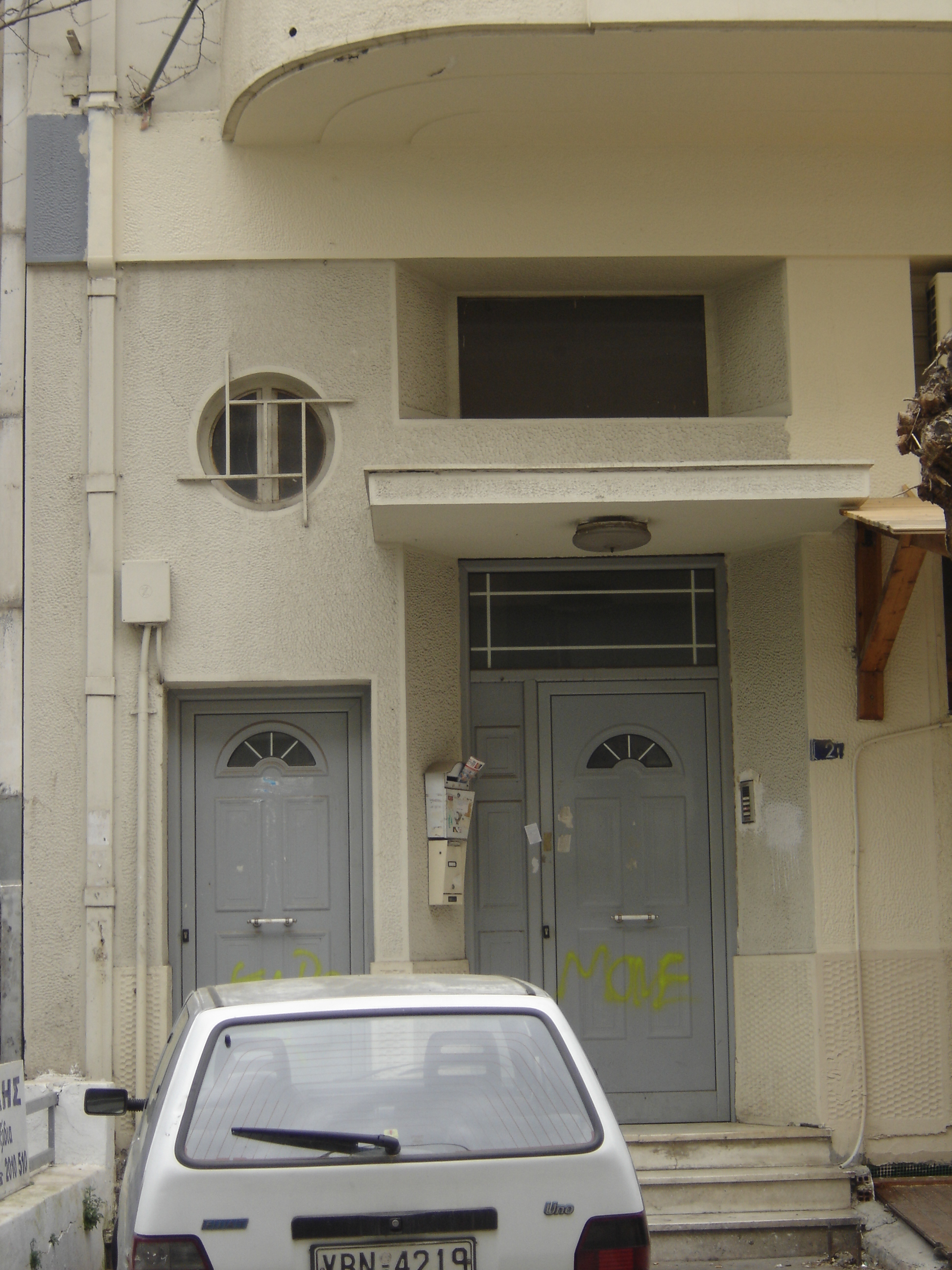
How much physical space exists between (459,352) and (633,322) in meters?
1.08

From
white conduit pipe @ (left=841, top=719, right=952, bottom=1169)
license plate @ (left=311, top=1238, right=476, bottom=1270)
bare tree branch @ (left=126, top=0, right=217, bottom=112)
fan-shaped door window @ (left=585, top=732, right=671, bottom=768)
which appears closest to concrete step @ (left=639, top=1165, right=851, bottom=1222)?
white conduit pipe @ (left=841, top=719, right=952, bottom=1169)

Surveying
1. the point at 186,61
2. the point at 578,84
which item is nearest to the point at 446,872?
the point at 578,84

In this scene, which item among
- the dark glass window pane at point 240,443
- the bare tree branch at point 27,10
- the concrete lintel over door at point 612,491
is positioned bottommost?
the concrete lintel over door at point 612,491

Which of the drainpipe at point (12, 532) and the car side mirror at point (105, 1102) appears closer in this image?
the car side mirror at point (105, 1102)

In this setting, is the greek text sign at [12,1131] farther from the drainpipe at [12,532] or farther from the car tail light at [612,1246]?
the car tail light at [612,1246]

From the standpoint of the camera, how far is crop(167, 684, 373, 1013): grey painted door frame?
753 cm

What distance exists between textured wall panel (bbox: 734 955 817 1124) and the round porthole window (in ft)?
12.3

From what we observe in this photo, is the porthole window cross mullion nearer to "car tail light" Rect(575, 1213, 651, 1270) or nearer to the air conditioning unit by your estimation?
the air conditioning unit

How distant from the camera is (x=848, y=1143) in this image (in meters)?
7.17

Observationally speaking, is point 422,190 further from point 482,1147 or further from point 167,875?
point 482,1147

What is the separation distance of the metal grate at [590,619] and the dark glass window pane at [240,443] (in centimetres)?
145

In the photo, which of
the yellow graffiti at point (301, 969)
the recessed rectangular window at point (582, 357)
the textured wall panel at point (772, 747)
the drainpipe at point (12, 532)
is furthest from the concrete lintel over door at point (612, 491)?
the yellow graffiti at point (301, 969)

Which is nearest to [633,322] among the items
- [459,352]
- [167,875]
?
[459,352]

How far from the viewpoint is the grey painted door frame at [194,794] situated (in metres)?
7.53
